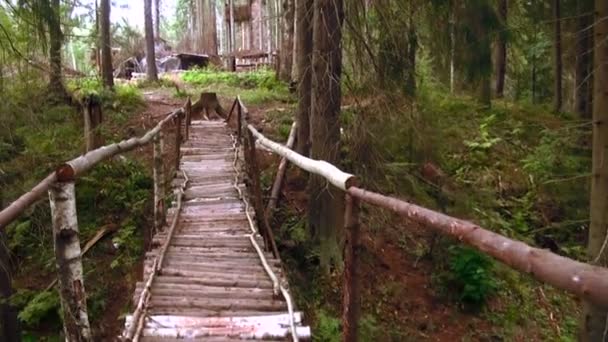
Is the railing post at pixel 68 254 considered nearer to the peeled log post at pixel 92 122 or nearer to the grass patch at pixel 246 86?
the peeled log post at pixel 92 122

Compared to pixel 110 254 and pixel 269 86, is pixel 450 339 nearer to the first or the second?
pixel 110 254

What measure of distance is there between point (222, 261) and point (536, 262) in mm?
4417

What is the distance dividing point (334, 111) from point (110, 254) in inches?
168

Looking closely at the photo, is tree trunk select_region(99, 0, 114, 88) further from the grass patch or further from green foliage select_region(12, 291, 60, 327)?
green foliage select_region(12, 291, 60, 327)

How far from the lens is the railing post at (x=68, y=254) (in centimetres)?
262

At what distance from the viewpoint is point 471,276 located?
871cm

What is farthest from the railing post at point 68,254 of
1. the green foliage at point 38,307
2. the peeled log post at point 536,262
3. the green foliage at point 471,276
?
the green foliage at point 471,276

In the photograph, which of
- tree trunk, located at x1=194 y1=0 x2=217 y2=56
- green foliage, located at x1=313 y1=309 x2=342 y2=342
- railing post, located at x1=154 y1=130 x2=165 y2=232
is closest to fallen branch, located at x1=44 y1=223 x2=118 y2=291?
railing post, located at x1=154 y1=130 x2=165 y2=232

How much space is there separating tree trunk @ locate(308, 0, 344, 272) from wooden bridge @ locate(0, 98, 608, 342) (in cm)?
90

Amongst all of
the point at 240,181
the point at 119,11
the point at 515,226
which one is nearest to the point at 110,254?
the point at 240,181

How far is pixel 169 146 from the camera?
12359 mm

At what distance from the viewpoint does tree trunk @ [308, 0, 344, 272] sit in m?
6.70

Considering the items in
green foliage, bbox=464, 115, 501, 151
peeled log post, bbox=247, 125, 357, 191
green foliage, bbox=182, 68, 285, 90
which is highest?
green foliage, bbox=182, 68, 285, 90

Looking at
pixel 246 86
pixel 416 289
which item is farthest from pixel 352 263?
pixel 246 86
